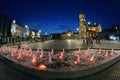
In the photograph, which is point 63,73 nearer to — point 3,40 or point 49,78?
point 49,78

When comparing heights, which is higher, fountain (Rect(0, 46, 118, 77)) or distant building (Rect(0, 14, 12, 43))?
distant building (Rect(0, 14, 12, 43))

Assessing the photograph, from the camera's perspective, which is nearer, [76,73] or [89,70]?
[76,73]

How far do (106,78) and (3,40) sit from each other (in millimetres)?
73173

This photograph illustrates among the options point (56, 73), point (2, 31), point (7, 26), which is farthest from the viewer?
point (7, 26)

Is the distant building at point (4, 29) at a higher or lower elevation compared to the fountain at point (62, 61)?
higher

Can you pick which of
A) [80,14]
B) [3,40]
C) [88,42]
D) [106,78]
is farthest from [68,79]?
[80,14]

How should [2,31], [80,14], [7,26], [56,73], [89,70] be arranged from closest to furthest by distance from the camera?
[56,73] < [89,70] < [2,31] < [7,26] < [80,14]

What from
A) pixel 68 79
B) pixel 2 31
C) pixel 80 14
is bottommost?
pixel 68 79

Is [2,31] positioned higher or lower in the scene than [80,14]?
lower

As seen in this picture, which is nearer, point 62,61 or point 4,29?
point 62,61

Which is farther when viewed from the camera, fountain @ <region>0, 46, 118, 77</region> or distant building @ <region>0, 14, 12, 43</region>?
distant building @ <region>0, 14, 12, 43</region>

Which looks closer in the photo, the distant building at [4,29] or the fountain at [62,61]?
the fountain at [62,61]

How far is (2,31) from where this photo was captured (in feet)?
254

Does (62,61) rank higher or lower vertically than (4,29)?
lower
